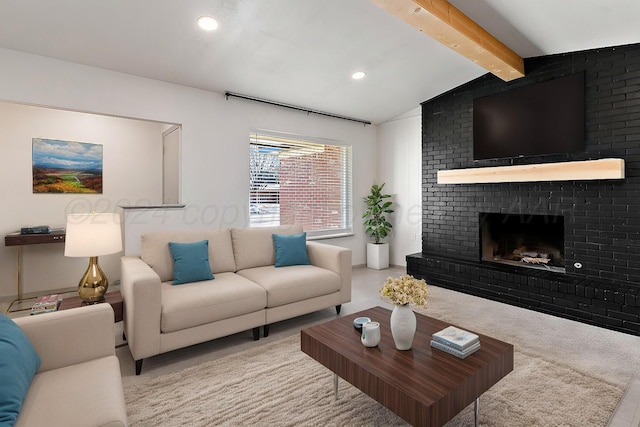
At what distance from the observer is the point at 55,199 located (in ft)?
14.4

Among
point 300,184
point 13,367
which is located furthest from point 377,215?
point 13,367

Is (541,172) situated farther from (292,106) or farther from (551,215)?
(292,106)

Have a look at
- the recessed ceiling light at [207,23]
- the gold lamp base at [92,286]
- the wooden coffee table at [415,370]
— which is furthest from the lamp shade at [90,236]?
the recessed ceiling light at [207,23]

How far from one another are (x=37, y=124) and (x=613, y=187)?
258 inches

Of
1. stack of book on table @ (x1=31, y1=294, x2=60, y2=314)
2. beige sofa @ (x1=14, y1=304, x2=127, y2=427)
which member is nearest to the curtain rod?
stack of book on table @ (x1=31, y1=294, x2=60, y2=314)

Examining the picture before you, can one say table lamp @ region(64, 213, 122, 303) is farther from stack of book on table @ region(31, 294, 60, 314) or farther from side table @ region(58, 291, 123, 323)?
stack of book on table @ region(31, 294, 60, 314)

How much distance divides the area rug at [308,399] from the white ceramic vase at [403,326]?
42cm

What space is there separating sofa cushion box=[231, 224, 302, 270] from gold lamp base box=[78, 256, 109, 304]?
1.20m

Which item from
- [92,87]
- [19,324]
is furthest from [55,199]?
[19,324]

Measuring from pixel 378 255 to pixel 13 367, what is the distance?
4.70 metres

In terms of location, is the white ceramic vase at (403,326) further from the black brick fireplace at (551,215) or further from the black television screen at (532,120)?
the black television screen at (532,120)

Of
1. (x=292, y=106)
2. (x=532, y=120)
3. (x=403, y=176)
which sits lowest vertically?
(x=403, y=176)

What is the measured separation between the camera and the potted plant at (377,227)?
5473 mm

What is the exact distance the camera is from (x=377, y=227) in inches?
217
